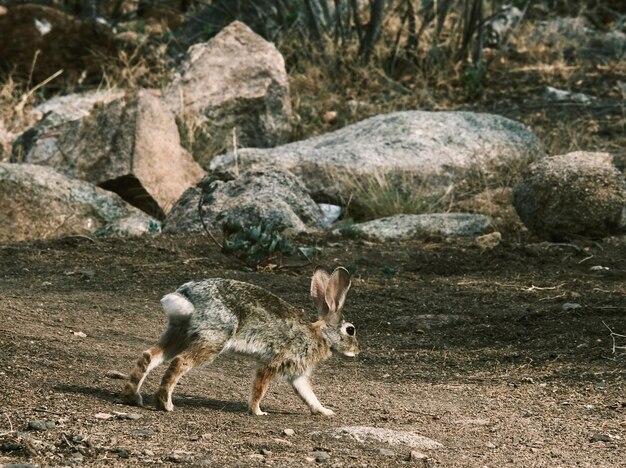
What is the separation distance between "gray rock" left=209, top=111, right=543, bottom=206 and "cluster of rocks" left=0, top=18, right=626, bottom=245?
0.01m

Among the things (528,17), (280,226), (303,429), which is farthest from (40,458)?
(528,17)

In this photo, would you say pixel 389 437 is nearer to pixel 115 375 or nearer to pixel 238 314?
pixel 238 314

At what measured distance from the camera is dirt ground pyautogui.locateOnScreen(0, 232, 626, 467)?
14.8ft

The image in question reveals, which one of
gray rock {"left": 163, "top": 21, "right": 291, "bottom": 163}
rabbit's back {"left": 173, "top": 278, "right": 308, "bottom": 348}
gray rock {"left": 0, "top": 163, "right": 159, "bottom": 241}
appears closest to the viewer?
rabbit's back {"left": 173, "top": 278, "right": 308, "bottom": 348}

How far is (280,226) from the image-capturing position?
9742 millimetres

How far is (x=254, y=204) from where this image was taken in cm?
1028

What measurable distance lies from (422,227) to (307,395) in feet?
17.3

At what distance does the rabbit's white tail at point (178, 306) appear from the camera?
5.03 meters

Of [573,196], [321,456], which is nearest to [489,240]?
[573,196]

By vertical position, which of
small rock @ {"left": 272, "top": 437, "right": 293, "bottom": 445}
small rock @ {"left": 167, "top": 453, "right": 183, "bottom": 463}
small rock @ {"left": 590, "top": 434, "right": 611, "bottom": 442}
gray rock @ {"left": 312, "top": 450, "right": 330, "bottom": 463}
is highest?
small rock @ {"left": 167, "top": 453, "right": 183, "bottom": 463}

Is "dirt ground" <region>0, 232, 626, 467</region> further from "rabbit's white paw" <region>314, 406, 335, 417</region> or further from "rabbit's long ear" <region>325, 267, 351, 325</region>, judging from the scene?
"rabbit's long ear" <region>325, 267, 351, 325</region>

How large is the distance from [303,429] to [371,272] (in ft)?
13.9

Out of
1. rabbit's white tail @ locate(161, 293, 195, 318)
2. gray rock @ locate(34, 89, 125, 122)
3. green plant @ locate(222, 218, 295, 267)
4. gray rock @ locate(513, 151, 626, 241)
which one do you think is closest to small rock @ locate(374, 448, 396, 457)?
rabbit's white tail @ locate(161, 293, 195, 318)

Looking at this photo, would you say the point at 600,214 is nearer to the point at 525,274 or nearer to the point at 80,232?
the point at 525,274
